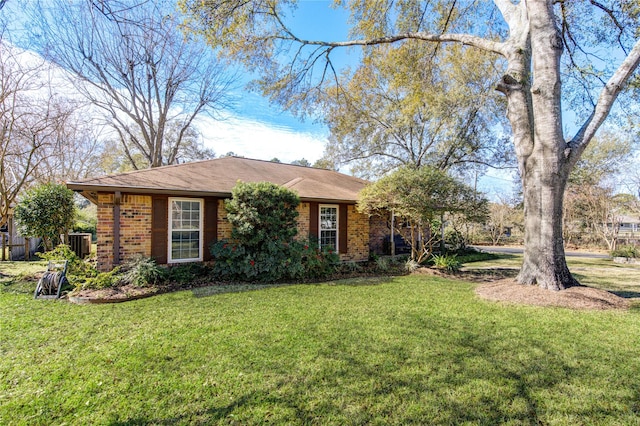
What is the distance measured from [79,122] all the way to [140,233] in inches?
490

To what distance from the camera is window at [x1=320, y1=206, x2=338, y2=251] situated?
1052cm

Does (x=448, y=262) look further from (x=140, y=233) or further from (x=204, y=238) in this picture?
(x=140, y=233)

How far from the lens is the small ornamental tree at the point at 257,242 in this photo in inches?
303

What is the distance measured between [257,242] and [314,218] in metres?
2.92

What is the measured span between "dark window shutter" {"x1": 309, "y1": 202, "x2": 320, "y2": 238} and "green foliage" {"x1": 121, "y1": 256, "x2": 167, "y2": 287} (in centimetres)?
465

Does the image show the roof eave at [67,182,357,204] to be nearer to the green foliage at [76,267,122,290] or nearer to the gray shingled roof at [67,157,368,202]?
the gray shingled roof at [67,157,368,202]

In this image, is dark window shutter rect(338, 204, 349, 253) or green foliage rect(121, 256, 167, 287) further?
dark window shutter rect(338, 204, 349, 253)

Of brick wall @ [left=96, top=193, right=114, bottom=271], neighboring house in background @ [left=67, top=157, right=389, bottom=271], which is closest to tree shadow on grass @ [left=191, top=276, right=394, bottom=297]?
neighboring house in background @ [left=67, top=157, right=389, bottom=271]

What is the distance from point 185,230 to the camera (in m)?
8.24

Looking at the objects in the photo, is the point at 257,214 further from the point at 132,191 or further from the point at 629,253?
the point at 629,253

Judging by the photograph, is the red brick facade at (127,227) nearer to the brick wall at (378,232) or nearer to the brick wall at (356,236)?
the brick wall at (356,236)

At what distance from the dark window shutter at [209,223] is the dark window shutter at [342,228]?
4.31m

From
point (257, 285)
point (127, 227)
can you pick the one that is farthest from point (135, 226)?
point (257, 285)

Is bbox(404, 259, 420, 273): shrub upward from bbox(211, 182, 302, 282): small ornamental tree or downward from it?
downward
